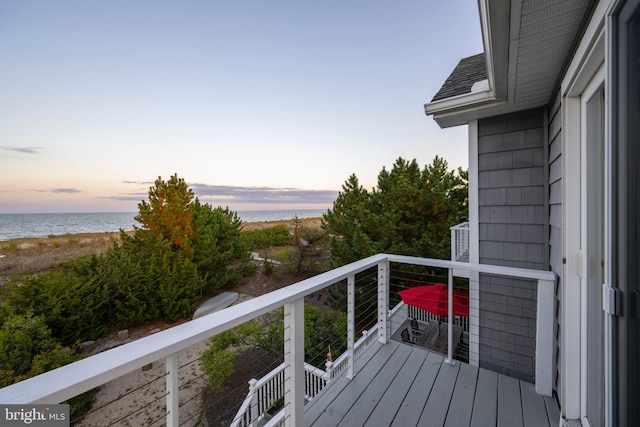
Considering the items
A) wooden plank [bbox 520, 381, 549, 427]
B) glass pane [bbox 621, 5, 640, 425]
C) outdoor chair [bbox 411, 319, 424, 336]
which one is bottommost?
outdoor chair [bbox 411, 319, 424, 336]

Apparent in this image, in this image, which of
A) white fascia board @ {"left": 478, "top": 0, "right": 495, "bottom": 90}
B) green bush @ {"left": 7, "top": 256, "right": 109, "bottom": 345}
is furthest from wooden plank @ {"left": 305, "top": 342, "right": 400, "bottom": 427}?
green bush @ {"left": 7, "top": 256, "right": 109, "bottom": 345}

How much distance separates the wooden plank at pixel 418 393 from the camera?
66.8 inches

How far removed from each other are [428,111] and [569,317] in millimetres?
2124

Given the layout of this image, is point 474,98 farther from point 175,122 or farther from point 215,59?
point 175,122

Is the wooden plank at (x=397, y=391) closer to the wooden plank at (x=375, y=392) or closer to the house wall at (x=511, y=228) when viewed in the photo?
the wooden plank at (x=375, y=392)

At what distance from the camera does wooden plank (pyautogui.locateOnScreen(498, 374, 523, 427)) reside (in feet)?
5.55

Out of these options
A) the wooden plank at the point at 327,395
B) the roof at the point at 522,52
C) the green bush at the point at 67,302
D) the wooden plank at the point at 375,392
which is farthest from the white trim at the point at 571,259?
the green bush at the point at 67,302

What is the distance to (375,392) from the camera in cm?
193

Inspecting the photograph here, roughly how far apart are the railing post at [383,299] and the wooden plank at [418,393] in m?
0.42

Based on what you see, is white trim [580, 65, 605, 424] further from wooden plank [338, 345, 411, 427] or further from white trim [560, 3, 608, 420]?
wooden plank [338, 345, 411, 427]

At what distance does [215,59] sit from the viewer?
7035mm

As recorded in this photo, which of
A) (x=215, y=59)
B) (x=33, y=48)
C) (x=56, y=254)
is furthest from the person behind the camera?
(x=56, y=254)

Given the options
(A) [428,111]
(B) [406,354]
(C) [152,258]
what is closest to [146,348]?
(B) [406,354]

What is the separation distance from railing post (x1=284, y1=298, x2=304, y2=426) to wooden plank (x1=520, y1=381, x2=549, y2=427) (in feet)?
4.77
